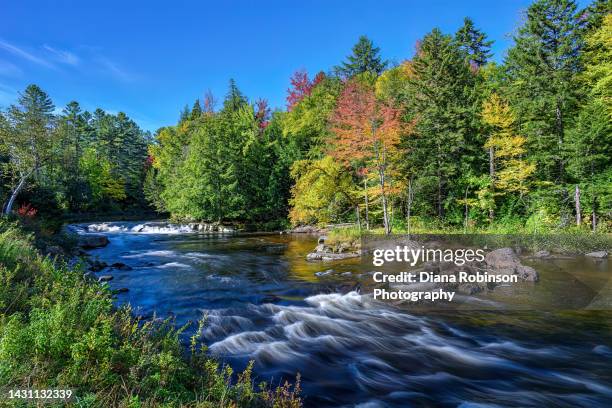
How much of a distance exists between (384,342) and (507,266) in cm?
732

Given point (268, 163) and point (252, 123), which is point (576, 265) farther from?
point (252, 123)

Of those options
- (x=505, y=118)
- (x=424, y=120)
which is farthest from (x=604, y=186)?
(x=424, y=120)

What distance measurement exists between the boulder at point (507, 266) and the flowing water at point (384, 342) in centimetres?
76

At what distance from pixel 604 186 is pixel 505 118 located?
6.79 meters

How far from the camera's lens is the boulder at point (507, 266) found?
12.2 meters

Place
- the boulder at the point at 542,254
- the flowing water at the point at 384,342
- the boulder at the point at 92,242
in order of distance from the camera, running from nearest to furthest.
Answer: the flowing water at the point at 384,342, the boulder at the point at 542,254, the boulder at the point at 92,242

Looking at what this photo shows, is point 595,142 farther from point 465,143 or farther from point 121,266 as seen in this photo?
point 121,266

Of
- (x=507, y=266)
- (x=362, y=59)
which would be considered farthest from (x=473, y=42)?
(x=507, y=266)

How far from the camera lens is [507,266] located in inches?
493

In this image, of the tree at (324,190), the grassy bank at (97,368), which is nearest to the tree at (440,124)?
the tree at (324,190)

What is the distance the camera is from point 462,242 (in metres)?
19.6

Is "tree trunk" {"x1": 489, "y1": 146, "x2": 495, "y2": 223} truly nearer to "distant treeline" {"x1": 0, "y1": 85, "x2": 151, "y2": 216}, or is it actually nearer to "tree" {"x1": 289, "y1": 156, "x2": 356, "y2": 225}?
"tree" {"x1": 289, "y1": 156, "x2": 356, "y2": 225}

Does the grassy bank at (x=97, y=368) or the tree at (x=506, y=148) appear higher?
the tree at (x=506, y=148)

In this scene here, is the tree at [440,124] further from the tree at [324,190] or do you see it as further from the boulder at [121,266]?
the boulder at [121,266]
